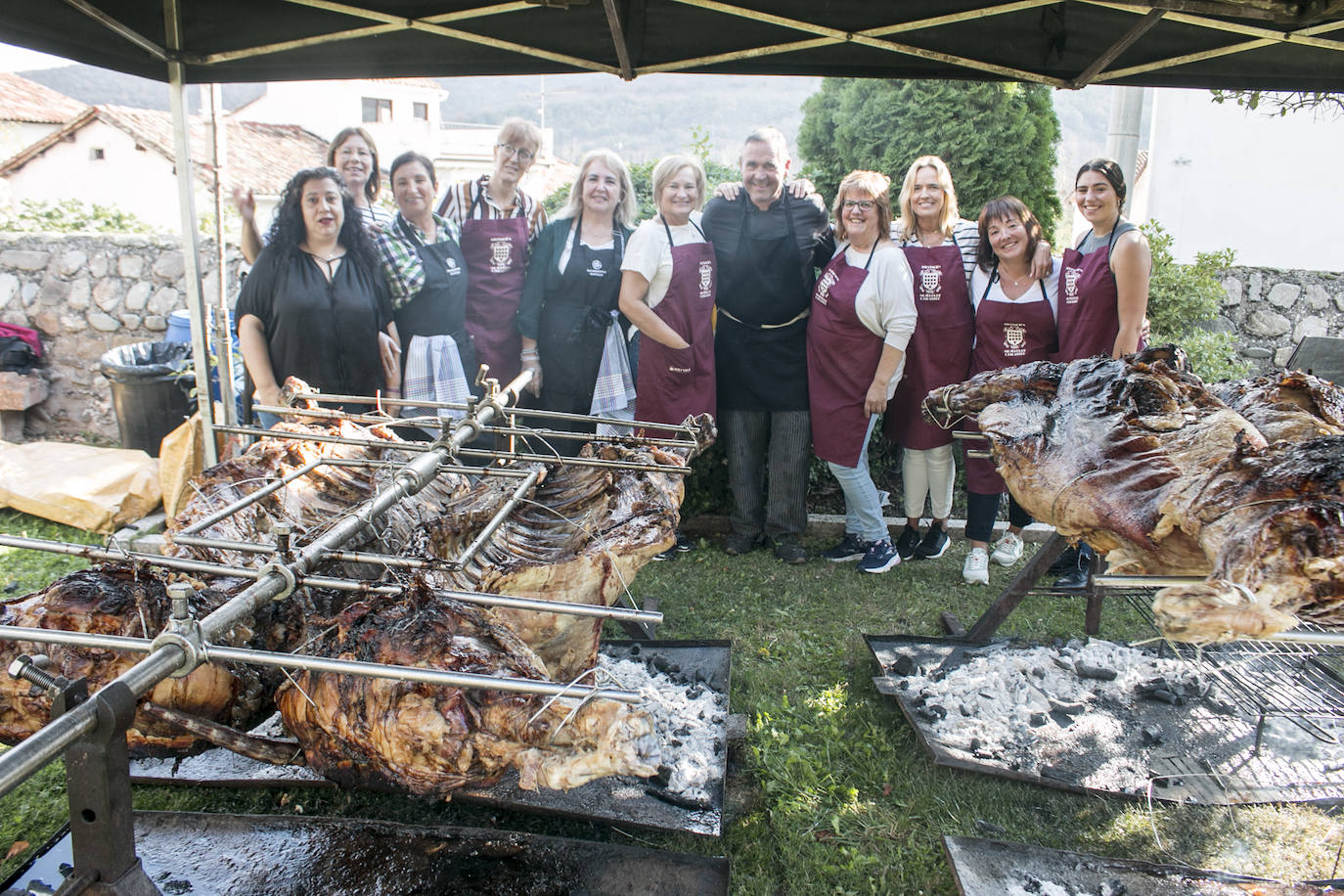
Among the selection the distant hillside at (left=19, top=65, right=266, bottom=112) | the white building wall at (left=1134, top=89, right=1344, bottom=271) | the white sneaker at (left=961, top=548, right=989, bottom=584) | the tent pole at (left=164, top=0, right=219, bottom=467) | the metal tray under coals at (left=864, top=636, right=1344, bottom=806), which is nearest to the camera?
the metal tray under coals at (left=864, top=636, right=1344, bottom=806)

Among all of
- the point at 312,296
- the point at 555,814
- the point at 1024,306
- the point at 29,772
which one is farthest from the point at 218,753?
the point at 1024,306

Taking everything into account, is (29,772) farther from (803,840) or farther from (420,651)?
(803,840)

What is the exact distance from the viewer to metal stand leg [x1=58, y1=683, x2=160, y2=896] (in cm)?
141

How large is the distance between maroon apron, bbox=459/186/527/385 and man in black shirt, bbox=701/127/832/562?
1.19 m

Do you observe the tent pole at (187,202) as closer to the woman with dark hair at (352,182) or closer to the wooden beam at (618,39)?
the woman with dark hair at (352,182)

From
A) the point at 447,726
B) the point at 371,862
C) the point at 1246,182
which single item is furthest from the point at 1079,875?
the point at 1246,182

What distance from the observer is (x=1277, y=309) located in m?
7.68

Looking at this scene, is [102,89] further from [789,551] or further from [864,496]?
[864,496]

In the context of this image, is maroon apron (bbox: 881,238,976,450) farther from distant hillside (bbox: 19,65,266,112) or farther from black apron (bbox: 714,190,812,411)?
distant hillside (bbox: 19,65,266,112)

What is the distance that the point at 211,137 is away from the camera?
4781mm

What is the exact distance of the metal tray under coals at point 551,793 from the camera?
9.12 ft

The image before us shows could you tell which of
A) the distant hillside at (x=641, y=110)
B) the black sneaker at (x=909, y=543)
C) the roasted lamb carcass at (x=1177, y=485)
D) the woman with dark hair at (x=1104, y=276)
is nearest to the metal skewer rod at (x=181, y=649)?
the roasted lamb carcass at (x=1177, y=485)

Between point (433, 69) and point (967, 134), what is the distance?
4517 mm

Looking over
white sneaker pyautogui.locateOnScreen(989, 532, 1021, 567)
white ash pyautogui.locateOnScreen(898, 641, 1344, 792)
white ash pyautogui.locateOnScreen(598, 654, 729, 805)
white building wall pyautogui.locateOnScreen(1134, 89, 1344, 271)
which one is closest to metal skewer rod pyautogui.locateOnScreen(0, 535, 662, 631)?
white ash pyautogui.locateOnScreen(598, 654, 729, 805)
